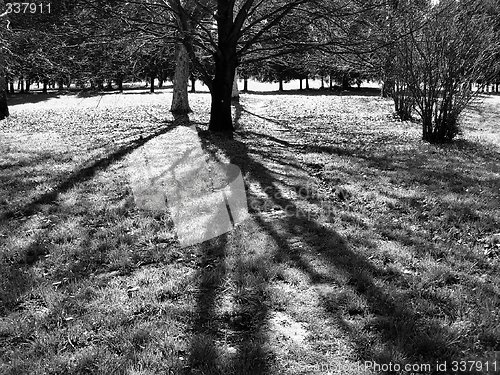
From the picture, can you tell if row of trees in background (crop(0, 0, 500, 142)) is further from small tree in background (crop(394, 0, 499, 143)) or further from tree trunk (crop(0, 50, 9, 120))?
tree trunk (crop(0, 50, 9, 120))

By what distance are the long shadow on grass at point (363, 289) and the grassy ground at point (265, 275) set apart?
0.01 meters

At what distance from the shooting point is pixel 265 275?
3.72 m

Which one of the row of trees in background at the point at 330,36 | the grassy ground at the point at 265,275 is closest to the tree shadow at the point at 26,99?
the row of trees in background at the point at 330,36

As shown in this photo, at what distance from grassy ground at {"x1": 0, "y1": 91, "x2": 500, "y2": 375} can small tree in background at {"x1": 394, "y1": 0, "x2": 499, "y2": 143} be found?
303cm

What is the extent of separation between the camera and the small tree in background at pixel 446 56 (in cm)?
934

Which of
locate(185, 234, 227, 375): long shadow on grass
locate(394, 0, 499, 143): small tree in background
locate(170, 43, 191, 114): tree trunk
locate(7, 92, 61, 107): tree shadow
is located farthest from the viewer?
locate(7, 92, 61, 107): tree shadow

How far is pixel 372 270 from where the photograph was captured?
3758 millimetres

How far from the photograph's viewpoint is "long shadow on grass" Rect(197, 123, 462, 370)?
2725mm

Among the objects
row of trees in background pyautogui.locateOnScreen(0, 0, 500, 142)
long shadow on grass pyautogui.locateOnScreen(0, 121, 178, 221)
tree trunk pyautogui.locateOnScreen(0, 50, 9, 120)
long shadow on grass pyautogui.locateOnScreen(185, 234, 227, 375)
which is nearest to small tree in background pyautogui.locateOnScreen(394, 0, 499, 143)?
row of trees in background pyautogui.locateOnScreen(0, 0, 500, 142)

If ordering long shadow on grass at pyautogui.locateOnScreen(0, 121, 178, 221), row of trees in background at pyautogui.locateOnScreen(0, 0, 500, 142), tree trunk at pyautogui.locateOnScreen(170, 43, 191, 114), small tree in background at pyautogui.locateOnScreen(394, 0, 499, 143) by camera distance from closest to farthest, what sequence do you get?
long shadow on grass at pyautogui.locateOnScreen(0, 121, 178, 221) → small tree in background at pyautogui.locateOnScreen(394, 0, 499, 143) → row of trees in background at pyautogui.locateOnScreen(0, 0, 500, 142) → tree trunk at pyautogui.locateOnScreen(170, 43, 191, 114)

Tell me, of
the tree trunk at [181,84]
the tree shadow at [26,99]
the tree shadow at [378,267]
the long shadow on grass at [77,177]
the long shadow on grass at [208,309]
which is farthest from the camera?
the tree shadow at [26,99]

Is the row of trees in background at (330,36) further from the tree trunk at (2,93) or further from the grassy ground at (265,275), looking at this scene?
the grassy ground at (265,275)

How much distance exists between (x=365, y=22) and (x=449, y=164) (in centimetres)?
441

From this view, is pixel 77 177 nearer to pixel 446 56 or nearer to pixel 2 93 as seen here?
pixel 446 56
